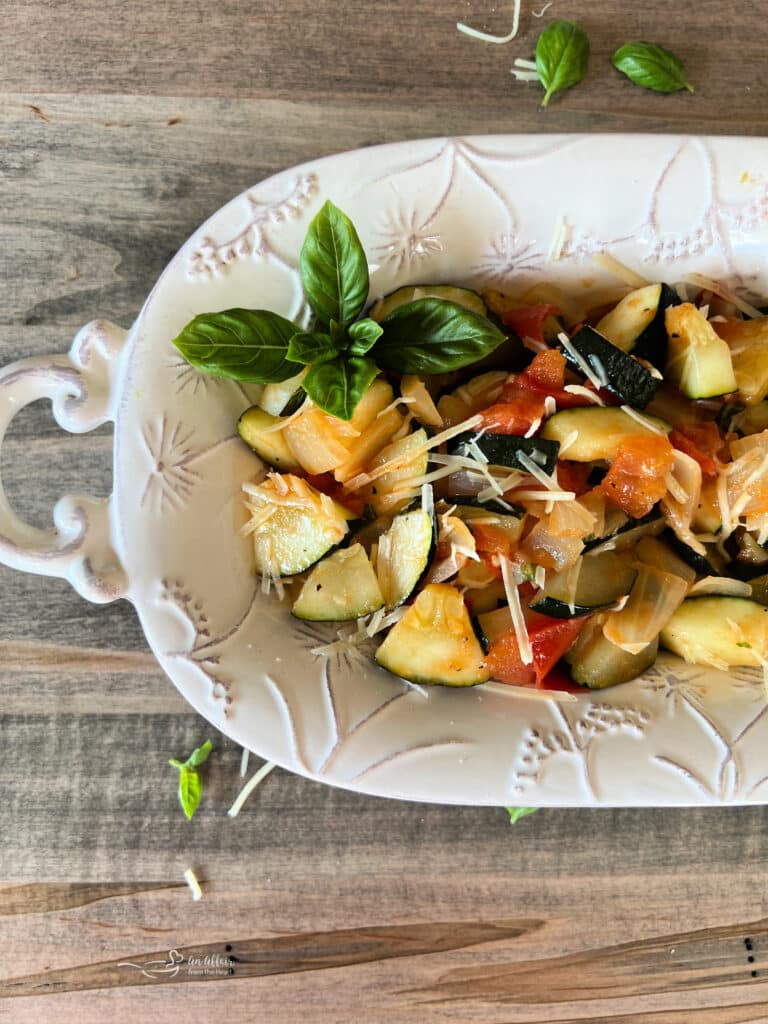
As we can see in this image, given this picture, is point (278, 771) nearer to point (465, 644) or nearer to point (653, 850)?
point (465, 644)

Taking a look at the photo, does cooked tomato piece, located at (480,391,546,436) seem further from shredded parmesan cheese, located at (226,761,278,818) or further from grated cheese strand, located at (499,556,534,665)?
shredded parmesan cheese, located at (226,761,278,818)

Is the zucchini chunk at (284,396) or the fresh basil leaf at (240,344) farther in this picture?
the zucchini chunk at (284,396)

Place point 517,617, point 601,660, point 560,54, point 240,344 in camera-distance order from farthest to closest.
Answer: point 560,54 → point 601,660 → point 517,617 → point 240,344

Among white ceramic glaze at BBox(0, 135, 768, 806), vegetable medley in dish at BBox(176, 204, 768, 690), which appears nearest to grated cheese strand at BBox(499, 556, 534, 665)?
vegetable medley in dish at BBox(176, 204, 768, 690)

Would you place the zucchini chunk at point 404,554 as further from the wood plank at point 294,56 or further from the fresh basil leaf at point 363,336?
the wood plank at point 294,56

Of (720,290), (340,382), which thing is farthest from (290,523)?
(720,290)

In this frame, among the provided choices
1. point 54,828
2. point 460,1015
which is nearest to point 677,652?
point 460,1015

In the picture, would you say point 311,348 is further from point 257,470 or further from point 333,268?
point 257,470

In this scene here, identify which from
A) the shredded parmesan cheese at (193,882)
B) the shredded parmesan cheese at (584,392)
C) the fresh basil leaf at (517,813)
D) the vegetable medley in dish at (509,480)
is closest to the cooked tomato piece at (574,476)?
the vegetable medley in dish at (509,480)
